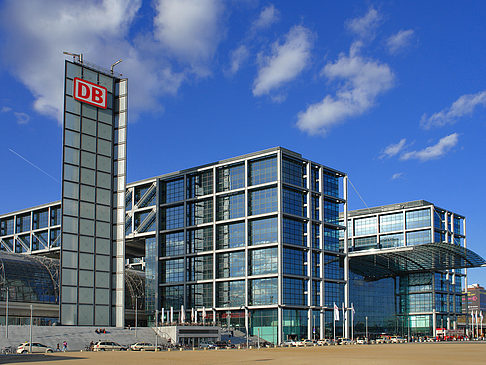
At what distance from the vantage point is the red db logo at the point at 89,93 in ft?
357

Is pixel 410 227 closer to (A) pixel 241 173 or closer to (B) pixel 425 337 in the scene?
(B) pixel 425 337

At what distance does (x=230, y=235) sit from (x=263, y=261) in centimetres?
1091

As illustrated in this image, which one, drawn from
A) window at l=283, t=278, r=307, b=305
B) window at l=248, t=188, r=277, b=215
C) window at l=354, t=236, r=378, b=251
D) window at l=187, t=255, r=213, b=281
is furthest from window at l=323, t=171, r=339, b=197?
window at l=354, t=236, r=378, b=251

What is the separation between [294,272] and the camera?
12544 cm

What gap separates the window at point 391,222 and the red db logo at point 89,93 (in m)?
103

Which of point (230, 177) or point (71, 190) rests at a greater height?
point (230, 177)

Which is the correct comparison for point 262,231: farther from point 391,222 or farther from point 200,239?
point 391,222

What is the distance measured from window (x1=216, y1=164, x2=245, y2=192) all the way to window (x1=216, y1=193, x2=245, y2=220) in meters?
2.01

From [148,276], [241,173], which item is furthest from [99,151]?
[148,276]

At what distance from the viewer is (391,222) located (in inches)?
7219

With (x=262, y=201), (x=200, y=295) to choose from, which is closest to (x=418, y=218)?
(x=262, y=201)

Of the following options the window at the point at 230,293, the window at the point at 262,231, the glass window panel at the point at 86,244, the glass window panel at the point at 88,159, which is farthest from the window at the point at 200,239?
the glass window panel at the point at 88,159

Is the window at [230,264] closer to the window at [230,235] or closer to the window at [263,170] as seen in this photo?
the window at [230,235]

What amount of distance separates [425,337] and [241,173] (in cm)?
7022
